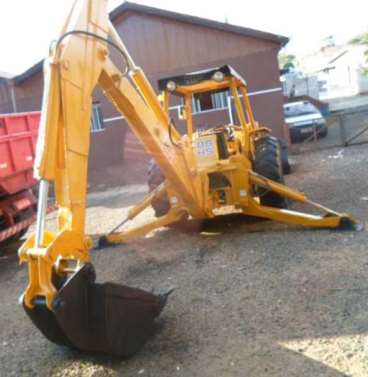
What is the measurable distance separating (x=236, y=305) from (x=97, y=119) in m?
13.6

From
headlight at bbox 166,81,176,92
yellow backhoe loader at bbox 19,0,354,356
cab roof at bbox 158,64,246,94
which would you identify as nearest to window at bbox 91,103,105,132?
cab roof at bbox 158,64,246,94

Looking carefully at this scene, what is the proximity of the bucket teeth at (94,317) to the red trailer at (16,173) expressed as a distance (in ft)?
12.9

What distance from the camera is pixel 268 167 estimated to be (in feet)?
22.5

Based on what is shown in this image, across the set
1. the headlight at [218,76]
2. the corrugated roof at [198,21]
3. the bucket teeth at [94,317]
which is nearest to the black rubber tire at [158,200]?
the headlight at [218,76]

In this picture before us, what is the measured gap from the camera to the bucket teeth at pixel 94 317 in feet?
9.71

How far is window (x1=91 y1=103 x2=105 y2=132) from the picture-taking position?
16.4 metres

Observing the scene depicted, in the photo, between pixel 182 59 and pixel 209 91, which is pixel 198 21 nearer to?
pixel 182 59

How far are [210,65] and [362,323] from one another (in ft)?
42.7

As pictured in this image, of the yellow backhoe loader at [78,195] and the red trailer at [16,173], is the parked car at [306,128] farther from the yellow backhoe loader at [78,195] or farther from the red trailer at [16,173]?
the yellow backhoe loader at [78,195]

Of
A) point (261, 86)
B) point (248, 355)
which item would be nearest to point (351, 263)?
point (248, 355)

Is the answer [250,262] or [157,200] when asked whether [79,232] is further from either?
[157,200]

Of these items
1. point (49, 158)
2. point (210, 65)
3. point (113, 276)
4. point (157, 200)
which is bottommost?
point (113, 276)

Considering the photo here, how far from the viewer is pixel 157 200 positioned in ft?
22.4

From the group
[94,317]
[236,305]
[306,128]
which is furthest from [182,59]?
[94,317]
